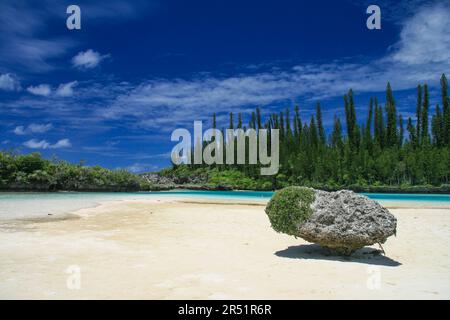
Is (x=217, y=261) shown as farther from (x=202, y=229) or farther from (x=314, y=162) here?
(x=314, y=162)

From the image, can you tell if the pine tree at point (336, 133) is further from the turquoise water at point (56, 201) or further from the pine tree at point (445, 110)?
the turquoise water at point (56, 201)

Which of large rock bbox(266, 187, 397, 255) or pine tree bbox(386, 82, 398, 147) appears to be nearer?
large rock bbox(266, 187, 397, 255)

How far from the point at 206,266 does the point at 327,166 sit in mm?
70661

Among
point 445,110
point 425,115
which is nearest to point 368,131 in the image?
point 425,115

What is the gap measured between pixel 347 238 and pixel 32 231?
34.2ft

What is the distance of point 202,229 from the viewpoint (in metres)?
14.4

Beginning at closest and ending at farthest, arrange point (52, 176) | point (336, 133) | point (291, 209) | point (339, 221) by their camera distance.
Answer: point (339, 221) < point (291, 209) < point (52, 176) < point (336, 133)

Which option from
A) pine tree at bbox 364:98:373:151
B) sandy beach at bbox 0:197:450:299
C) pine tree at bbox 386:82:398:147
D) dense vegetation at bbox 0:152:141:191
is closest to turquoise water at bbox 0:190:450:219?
sandy beach at bbox 0:197:450:299

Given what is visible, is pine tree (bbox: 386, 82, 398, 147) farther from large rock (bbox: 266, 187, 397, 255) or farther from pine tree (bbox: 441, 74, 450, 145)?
large rock (bbox: 266, 187, 397, 255)

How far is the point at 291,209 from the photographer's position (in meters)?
9.34

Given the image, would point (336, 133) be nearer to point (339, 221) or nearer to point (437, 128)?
point (437, 128)

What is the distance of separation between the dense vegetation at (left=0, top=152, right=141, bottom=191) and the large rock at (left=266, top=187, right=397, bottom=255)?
5780cm

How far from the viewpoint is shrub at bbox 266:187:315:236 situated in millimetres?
9203
